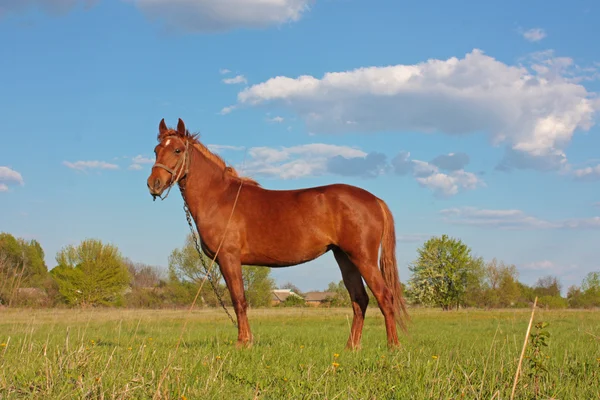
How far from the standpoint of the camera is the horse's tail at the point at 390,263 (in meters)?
8.23

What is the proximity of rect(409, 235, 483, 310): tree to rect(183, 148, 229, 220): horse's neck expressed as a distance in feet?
200

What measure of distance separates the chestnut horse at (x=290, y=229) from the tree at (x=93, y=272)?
4866cm

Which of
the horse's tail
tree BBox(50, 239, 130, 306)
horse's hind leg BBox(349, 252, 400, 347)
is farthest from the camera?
tree BBox(50, 239, 130, 306)

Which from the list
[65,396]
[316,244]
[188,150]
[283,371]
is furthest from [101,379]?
[188,150]

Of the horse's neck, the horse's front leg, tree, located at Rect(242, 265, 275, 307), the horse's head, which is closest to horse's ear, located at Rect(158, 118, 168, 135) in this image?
the horse's head

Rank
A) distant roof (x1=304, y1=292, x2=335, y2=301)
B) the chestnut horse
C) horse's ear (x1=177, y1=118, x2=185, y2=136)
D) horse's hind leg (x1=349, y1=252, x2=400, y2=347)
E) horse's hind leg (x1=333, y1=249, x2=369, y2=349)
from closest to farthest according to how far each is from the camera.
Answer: horse's hind leg (x1=349, y1=252, x2=400, y2=347), the chestnut horse, horse's hind leg (x1=333, y1=249, x2=369, y2=349), horse's ear (x1=177, y1=118, x2=185, y2=136), distant roof (x1=304, y1=292, x2=335, y2=301)

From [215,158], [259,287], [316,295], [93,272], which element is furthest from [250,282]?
[316,295]

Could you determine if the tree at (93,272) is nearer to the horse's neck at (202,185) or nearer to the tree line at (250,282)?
the tree line at (250,282)

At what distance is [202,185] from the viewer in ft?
28.6

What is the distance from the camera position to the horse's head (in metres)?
8.24

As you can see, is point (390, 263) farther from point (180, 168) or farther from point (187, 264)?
point (187, 264)

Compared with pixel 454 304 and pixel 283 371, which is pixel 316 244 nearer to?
pixel 283 371

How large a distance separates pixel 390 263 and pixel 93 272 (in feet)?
172

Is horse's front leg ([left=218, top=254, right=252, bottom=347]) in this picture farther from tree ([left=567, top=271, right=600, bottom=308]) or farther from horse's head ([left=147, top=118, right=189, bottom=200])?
tree ([left=567, top=271, right=600, bottom=308])
